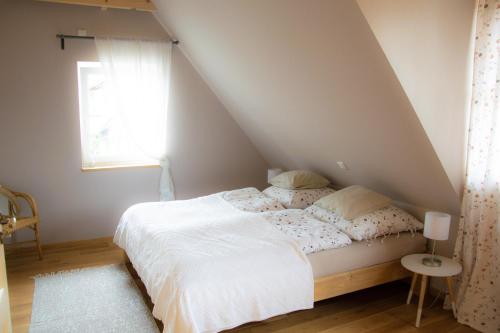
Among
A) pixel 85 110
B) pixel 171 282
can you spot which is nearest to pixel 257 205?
pixel 171 282

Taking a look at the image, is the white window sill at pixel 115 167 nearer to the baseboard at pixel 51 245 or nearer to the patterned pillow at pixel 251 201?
the baseboard at pixel 51 245

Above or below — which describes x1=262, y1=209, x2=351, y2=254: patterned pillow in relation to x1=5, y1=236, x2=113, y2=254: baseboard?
above

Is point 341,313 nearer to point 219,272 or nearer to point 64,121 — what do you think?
point 219,272

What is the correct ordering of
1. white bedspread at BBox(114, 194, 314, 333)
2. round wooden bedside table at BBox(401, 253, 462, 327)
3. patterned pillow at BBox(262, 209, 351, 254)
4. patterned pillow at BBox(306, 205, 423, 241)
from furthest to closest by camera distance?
1. patterned pillow at BBox(306, 205, 423, 241)
2. patterned pillow at BBox(262, 209, 351, 254)
3. round wooden bedside table at BBox(401, 253, 462, 327)
4. white bedspread at BBox(114, 194, 314, 333)

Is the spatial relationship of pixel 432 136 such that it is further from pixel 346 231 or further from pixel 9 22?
pixel 9 22

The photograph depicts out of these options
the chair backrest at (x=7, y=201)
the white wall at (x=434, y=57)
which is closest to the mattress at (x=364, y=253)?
the white wall at (x=434, y=57)

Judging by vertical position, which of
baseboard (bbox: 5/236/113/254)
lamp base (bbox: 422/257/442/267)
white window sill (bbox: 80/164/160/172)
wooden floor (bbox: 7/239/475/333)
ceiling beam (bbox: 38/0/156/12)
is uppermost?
ceiling beam (bbox: 38/0/156/12)

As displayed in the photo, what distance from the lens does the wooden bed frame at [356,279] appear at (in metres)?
2.62

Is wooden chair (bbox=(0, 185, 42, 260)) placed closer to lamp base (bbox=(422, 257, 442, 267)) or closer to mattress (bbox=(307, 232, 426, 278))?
mattress (bbox=(307, 232, 426, 278))

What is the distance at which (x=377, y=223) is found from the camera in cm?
291

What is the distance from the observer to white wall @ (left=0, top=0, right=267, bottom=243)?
3658 mm

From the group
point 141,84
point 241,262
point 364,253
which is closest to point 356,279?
point 364,253

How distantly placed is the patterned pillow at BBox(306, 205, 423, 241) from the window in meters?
2.30

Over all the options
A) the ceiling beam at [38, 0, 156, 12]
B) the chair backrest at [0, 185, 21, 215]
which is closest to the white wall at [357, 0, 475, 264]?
the ceiling beam at [38, 0, 156, 12]
